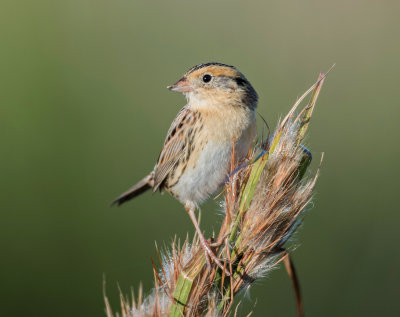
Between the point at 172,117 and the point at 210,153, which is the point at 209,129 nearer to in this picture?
the point at 210,153

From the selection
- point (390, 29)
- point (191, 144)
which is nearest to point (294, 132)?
point (191, 144)

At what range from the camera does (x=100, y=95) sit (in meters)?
5.47

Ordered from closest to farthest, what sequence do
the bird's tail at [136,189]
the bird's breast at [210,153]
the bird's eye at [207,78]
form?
1. the bird's breast at [210,153]
2. the bird's eye at [207,78]
3. the bird's tail at [136,189]

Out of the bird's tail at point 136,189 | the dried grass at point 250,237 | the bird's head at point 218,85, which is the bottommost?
the bird's tail at point 136,189

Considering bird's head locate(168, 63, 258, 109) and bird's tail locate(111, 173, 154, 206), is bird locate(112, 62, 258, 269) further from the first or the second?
bird's tail locate(111, 173, 154, 206)

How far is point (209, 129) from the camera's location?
3.15m

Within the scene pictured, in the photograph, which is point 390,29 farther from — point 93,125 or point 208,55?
point 93,125

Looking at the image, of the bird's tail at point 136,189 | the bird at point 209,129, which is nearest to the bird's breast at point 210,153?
the bird at point 209,129

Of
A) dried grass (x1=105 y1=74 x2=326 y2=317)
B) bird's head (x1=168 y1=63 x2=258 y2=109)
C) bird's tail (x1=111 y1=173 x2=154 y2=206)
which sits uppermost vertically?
bird's head (x1=168 y1=63 x2=258 y2=109)

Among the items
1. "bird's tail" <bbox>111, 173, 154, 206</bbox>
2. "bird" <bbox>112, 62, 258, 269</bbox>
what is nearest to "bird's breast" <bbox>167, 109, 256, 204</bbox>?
"bird" <bbox>112, 62, 258, 269</bbox>

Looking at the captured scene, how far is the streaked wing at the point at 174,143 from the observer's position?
3330mm

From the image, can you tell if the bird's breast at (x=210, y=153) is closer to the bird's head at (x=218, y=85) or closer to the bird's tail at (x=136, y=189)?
the bird's head at (x=218, y=85)

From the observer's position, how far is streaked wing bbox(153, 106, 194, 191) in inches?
131

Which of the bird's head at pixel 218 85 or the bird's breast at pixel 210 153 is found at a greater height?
the bird's head at pixel 218 85
